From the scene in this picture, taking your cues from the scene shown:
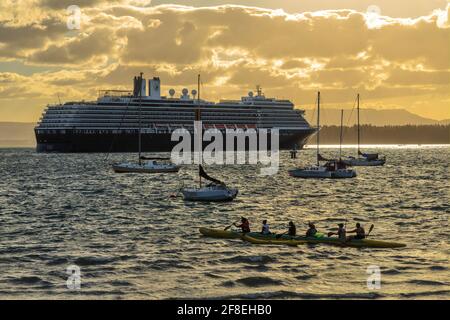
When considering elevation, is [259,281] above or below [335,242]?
below

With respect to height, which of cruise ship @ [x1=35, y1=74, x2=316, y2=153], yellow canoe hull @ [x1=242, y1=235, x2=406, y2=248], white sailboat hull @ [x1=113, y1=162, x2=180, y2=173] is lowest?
yellow canoe hull @ [x1=242, y1=235, x2=406, y2=248]

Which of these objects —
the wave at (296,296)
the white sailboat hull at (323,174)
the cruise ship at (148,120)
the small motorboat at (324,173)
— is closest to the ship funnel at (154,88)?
the cruise ship at (148,120)

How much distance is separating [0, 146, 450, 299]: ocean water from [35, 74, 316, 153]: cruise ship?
10016 centimetres

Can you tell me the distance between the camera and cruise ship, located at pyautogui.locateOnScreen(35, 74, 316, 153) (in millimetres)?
155875

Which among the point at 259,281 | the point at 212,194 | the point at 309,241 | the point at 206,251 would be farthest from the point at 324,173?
the point at 259,281

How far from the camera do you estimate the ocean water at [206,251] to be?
22203mm

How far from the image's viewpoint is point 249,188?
66.6 meters

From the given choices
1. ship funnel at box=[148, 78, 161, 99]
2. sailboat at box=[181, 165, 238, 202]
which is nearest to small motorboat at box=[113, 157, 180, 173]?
sailboat at box=[181, 165, 238, 202]

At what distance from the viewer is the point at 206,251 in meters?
28.8

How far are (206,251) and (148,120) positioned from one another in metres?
140

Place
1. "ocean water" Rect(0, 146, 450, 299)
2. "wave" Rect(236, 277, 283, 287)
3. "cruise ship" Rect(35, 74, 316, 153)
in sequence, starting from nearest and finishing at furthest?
1. "ocean water" Rect(0, 146, 450, 299)
2. "wave" Rect(236, 277, 283, 287)
3. "cruise ship" Rect(35, 74, 316, 153)

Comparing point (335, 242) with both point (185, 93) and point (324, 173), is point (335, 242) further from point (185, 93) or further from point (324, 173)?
point (185, 93)

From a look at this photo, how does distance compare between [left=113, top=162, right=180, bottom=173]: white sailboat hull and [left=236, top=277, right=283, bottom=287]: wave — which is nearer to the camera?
[left=236, top=277, right=283, bottom=287]: wave

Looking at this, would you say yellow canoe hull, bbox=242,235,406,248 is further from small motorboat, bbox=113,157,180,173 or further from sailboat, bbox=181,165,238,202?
small motorboat, bbox=113,157,180,173
